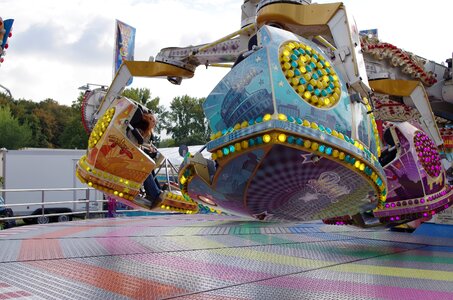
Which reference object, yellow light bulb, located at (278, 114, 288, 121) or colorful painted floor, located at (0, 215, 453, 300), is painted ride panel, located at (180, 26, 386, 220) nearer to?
yellow light bulb, located at (278, 114, 288, 121)

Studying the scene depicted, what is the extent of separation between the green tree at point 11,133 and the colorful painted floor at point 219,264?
4458 centimetres

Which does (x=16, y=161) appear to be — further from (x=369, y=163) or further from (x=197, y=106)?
(x=197, y=106)

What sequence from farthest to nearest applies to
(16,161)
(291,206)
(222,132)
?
1. (16,161)
2. (291,206)
3. (222,132)

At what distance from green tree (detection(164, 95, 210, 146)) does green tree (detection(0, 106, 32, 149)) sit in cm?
1386

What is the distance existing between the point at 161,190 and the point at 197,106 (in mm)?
40812

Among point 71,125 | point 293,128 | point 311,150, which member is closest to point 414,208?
point 311,150

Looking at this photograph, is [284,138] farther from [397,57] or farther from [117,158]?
[397,57]

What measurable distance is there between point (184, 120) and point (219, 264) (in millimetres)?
45145

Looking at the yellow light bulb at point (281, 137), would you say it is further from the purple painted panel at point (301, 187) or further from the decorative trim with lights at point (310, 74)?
the decorative trim with lights at point (310, 74)

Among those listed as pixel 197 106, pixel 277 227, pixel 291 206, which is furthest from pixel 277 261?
pixel 197 106

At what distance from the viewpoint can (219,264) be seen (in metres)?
4.96

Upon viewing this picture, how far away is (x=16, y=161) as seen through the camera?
63.8ft

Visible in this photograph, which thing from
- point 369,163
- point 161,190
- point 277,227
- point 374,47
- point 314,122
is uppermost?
point 374,47

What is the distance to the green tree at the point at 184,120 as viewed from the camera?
155 feet
